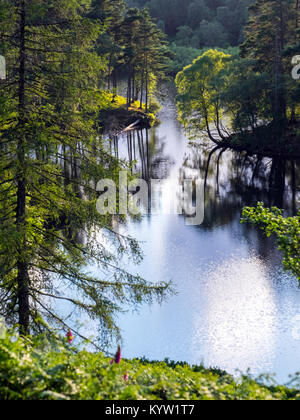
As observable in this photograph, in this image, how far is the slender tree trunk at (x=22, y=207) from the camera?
351 inches

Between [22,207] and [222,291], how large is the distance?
30.7 feet

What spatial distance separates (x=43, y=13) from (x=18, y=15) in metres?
0.50

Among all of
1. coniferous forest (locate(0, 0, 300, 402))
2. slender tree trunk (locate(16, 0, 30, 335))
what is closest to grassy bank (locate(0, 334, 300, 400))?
coniferous forest (locate(0, 0, 300, 402))

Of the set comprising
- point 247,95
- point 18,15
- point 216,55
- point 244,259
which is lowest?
point 244,259

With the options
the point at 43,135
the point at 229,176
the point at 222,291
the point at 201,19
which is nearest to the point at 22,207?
the point at 43,135

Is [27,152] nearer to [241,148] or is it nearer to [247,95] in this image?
[247,95]

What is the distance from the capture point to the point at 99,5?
44.0 m

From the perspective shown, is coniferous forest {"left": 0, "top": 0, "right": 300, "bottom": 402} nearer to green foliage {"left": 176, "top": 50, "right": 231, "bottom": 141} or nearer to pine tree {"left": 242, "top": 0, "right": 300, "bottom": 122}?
pine tree {"left": 242, "top": 0, "right": 300, "bottom": 122}

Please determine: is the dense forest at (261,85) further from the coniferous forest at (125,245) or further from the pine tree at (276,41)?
the coniferous forest at (125,245)

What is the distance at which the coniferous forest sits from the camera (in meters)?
5.95

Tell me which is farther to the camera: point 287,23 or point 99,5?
point 99,5

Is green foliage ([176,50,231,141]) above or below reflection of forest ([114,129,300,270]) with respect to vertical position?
above

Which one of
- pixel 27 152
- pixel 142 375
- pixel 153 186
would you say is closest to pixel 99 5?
pixel 153 186

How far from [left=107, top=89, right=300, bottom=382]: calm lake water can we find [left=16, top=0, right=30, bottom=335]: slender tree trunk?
4324 mm
